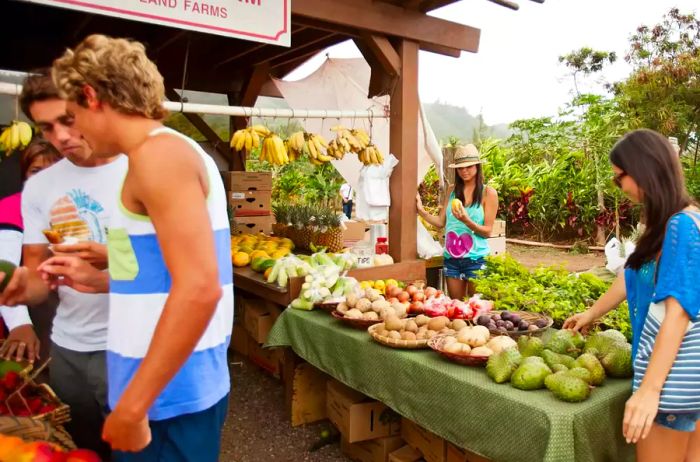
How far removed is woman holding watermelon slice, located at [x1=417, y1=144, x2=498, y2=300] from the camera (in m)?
4.38

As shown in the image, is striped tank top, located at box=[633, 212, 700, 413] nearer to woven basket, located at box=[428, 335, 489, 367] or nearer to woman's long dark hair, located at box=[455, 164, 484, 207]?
woven basket, located at box=[428, 335, 489, 367]

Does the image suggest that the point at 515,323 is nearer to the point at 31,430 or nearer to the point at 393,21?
the point at 31,430

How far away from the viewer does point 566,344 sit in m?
2.46

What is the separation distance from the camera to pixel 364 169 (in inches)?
183

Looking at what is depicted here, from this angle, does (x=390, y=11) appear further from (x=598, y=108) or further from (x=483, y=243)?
(x=598, y=108)

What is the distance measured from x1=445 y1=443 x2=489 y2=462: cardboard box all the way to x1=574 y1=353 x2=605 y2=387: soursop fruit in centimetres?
60

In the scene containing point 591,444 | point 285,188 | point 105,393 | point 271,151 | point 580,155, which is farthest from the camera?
point 285,188

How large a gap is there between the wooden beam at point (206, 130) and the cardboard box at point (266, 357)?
2963 millimetres

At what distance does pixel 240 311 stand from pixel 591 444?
357cm

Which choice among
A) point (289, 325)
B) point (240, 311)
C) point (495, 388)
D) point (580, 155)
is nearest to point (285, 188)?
point (580, 155)

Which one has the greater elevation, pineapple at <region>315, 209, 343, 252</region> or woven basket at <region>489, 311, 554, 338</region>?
pineapple at <region>315, 209, 343, 252</region>

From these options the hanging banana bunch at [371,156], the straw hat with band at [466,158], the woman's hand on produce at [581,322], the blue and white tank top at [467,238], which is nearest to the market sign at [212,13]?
the hanging banana bunch at [371,156]

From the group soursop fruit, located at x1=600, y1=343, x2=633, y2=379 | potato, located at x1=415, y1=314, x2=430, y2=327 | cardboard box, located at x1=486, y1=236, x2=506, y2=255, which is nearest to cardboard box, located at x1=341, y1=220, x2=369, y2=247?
cardboard box, located at x1=486, y1=236, x2=506, y2=255

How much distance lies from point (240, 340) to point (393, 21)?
3.18 metres
